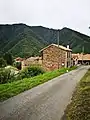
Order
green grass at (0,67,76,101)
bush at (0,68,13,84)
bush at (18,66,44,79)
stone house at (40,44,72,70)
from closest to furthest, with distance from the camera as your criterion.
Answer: green grass at (0,67,76,101) → bush at (0,68,13,84) → bush at (18,66,44,79) → stone house at (40,44,72,70)

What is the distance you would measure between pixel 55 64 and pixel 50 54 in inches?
109

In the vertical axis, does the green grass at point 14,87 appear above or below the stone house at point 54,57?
below

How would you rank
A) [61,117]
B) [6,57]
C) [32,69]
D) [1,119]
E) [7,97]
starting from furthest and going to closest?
[6,57] < [32,69] < [7,97] < [61,117] < [1,119]

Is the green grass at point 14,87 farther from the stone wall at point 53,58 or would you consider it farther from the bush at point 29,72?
the stone wall at point 53,58

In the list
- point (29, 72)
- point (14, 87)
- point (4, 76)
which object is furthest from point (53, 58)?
point (14, 87)

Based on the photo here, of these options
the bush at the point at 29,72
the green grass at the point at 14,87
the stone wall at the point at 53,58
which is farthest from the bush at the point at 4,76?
the stone wall at the point at 53,58

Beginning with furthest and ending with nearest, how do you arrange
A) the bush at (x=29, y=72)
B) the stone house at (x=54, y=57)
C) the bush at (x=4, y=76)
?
the stone house at (x=54, y=57) → the bush at (x=29, y=72) → the bush at (x=4, y=76)

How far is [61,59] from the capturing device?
213 feet

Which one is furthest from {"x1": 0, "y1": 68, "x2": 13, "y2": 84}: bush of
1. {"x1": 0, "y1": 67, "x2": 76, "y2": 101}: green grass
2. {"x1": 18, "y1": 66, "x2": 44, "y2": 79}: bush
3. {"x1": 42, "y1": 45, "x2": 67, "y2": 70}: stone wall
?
{"x1": 42, "y1": 45, "x2": 67, "y2": 70}: stone wall

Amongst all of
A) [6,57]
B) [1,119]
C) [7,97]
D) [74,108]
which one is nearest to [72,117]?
[74,108]

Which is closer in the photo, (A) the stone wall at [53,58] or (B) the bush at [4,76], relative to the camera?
(B) the bush at [4,76]

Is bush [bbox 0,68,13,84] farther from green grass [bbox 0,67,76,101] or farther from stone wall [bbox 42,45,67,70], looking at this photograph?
stone wall [bbox 42,45,67,70]

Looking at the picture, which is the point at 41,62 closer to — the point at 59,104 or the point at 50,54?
the point at 50,54

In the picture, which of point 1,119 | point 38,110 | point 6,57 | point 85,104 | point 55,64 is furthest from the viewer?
point 6,57
